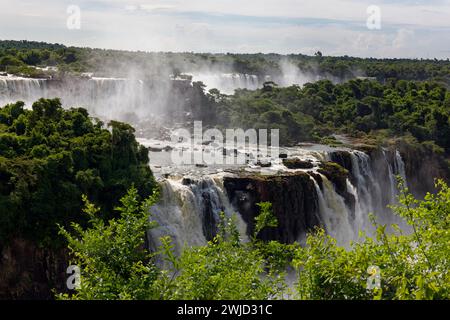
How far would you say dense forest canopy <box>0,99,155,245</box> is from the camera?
23062 mm

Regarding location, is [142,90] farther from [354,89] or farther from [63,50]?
[354,89]

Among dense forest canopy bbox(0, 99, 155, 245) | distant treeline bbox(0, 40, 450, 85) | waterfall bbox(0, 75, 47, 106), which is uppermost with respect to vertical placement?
distant treeline bbox(0, 40, 450, 85)

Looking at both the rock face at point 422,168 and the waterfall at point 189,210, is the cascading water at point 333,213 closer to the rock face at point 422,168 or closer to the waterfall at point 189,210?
the waterfall at point 189,210

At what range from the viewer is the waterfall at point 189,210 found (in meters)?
27.3

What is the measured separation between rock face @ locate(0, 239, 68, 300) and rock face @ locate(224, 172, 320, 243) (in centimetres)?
1016

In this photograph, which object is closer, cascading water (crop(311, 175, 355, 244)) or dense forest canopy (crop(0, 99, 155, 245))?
dense forest canopy (crop(0, 99, 155, 245))

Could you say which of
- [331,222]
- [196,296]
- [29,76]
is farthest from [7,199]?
[29,76]

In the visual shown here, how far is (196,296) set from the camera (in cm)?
1015

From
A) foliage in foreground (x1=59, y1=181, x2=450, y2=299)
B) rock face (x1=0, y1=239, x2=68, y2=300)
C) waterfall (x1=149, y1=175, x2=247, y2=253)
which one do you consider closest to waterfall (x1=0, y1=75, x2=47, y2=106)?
waterfall (x1=149, y1=175, x2=247, y2=253)

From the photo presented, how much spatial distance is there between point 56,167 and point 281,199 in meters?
12.3

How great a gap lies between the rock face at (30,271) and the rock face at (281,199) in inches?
400

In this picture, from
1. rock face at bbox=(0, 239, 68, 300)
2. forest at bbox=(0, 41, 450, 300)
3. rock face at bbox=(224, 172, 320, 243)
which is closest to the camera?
forest at bbox=(0, 41, 450, 300)

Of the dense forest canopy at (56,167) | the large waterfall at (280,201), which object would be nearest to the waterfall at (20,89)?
the dense forest canopy at (56,167)

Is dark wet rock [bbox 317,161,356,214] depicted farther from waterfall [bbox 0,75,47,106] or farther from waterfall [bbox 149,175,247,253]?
waterfall [bbox 0,75,47,106]
